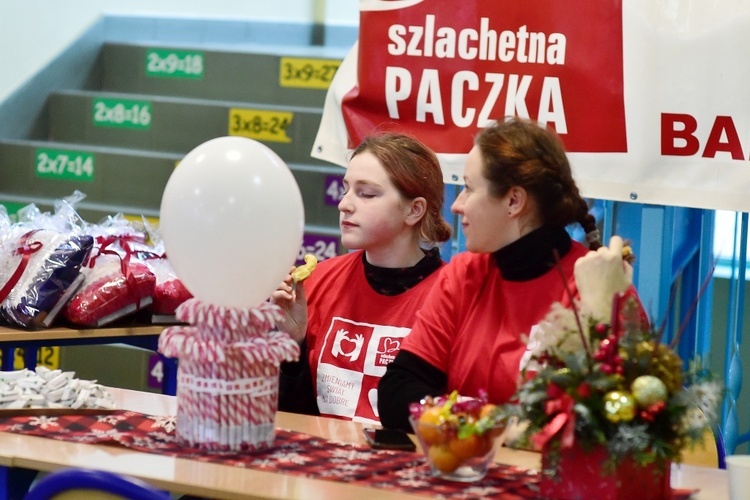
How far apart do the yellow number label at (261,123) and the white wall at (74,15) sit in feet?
3.47

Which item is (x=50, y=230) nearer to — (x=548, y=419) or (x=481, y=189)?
(x=481, y=189)

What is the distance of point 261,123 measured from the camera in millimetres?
5035

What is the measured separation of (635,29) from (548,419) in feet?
5.40

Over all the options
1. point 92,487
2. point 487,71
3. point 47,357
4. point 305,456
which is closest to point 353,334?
point 305,456

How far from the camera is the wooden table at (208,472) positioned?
5.78ft

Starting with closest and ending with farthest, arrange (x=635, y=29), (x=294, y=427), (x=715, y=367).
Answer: (x=294, y=427) < (x=635, y=29) < (x=715, y=367)

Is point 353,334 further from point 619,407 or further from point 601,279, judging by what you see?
point 619,407

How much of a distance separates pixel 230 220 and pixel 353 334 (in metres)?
0.79

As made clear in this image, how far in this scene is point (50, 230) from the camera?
330 cm

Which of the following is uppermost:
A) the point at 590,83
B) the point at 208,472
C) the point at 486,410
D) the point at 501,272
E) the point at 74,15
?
the point at 74,15

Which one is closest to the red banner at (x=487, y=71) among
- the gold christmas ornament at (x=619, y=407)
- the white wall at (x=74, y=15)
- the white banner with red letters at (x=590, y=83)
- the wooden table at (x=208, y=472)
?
the white banner with red letters at (x=590, y=83)

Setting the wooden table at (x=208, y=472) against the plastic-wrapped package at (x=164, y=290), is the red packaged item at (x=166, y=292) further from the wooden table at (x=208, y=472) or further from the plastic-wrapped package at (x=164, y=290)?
the wooden table at (x=208, y=472)

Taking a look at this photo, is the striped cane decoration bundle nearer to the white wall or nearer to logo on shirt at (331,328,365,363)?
logo on shirt at (331,328,365,363)

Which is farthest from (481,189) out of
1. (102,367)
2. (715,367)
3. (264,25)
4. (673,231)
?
(264,25)
